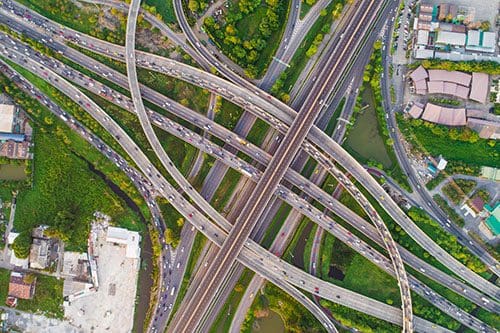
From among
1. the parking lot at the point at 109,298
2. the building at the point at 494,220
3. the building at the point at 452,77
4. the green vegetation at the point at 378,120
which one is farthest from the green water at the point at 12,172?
the building at the point at 494,220

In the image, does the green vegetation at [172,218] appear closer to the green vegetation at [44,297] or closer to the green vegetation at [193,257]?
the green vegetation at [193,257]

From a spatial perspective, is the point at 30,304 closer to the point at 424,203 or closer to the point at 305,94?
the point at 305,94

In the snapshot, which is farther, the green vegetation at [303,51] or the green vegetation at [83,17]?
the green vegetation at [83,17]

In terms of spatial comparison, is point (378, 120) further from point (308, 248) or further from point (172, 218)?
point (172, 218)

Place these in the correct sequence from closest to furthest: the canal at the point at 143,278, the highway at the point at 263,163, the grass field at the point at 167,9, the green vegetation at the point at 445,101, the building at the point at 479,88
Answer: the highway at the point at 263,163 < the building at the point at 479,88 < the green vegetation at the point at 445,101 < the canal at the point at 143,278 < the grass field at the point at 167,9

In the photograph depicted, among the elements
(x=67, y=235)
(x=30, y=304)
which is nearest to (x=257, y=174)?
(x=67, y=235)
